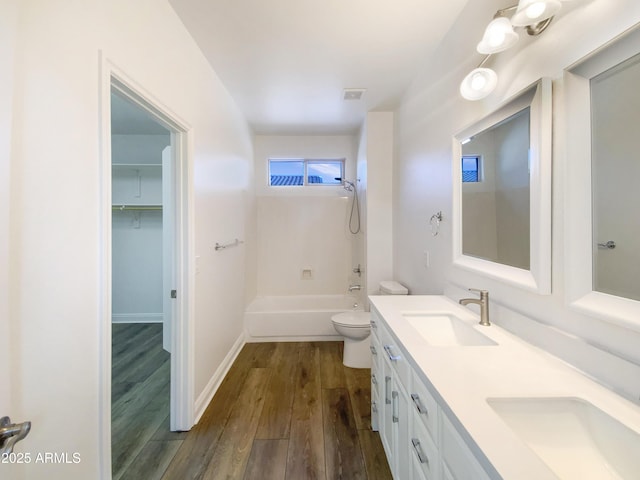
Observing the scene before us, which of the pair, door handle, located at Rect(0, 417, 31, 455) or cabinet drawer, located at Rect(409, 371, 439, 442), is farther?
cabinet drawer, located at Rect(409, 371, 439, 442)

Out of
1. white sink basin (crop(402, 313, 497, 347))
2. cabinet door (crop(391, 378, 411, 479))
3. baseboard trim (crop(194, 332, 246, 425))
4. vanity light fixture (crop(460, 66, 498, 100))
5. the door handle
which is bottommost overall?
baseboard trim (crop(194, 332, 246, 425))

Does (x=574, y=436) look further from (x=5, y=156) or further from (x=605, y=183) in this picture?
(x=5, y=156)

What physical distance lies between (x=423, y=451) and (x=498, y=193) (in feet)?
3.79

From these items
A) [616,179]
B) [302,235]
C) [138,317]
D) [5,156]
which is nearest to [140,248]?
[138,317]

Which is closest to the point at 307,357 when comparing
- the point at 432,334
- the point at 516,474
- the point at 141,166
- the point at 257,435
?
the point at 257,435

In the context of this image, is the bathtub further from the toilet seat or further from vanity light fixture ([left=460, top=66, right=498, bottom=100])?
vanity light fixture ([left=460, top=66, right=498, bottom=100])

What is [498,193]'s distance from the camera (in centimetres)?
135

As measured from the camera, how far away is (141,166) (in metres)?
3.65

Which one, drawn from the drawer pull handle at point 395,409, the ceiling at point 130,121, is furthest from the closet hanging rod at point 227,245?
the drawer pull handle at point 395,409

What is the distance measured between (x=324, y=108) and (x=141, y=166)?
8.32ft

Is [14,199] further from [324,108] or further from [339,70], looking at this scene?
[324,108]

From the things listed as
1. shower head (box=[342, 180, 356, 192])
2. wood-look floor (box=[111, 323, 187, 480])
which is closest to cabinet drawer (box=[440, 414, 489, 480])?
wood-look floor (box=[111, 323, 187, 480])

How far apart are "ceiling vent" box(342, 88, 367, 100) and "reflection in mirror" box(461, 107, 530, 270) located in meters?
1.32

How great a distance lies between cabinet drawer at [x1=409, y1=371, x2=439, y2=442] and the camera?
2.83ft
